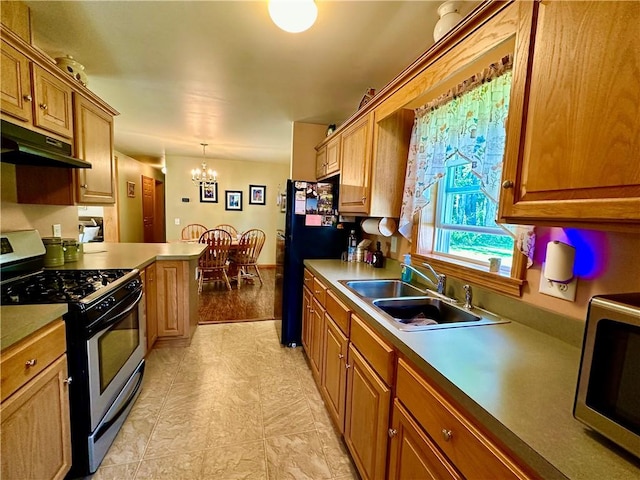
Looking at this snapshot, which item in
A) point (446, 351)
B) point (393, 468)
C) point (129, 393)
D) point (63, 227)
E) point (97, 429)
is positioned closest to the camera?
point (446, 351)

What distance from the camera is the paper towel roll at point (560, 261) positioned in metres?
1.00

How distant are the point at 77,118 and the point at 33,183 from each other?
20.0 inches

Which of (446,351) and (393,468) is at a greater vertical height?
(446,351)

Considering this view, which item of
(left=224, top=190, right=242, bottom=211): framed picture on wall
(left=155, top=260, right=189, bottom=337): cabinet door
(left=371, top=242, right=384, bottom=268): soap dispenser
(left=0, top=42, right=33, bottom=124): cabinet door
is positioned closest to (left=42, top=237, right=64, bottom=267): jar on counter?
(left=155, top=260, right=189, bottom=337): cabinet door

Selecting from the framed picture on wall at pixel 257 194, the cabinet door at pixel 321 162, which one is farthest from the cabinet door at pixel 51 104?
the framed picture on wall at pixel 257 194

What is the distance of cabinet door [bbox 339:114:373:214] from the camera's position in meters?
1.98

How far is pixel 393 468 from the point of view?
3.48 ft

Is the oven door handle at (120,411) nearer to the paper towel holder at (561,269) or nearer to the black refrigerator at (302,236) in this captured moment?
the black refrigerator at (302,236)

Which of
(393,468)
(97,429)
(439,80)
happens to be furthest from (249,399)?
(439,80)

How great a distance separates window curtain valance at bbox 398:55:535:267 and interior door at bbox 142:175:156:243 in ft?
22.8

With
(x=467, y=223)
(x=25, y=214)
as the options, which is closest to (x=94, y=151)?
(x=25, y=214)

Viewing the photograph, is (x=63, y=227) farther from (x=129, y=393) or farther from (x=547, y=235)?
(x=547, y=235)

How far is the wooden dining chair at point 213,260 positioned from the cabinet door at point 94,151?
6.54 feet

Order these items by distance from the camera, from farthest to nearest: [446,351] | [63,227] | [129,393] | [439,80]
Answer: [63,227], [129,393], [439,80], [446,351]
